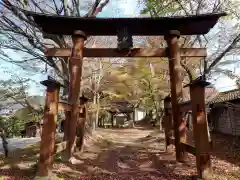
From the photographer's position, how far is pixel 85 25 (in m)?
6.12

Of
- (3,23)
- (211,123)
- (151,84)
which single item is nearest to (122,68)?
(151,84)

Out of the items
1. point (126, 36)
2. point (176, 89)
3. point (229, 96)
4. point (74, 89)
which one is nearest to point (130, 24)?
point (126, 36)

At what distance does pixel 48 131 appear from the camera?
15.2 feet

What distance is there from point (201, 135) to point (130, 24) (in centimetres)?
354

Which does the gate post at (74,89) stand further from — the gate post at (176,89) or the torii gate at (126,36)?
the gate post at (176,89)

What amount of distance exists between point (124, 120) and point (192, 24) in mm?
31264

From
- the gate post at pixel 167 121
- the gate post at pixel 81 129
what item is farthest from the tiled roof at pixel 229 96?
the gate post at pixel 81 129

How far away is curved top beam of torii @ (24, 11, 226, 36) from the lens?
5898 millimetres

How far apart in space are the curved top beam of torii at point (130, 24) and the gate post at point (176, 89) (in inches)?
12.5

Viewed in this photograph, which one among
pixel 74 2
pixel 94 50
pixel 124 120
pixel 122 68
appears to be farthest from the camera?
pixel 124 120

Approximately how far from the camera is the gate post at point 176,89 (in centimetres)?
557

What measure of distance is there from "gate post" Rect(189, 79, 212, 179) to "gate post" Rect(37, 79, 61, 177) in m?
2.92

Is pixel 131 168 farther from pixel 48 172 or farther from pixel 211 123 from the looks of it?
pixel 211 123

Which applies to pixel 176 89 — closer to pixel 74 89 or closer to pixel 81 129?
pixel 74 89
